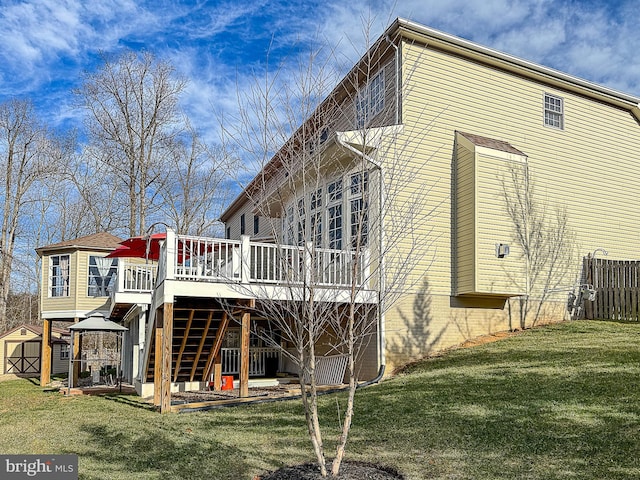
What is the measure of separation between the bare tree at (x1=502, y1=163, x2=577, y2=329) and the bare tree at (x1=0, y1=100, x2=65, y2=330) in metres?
27.9

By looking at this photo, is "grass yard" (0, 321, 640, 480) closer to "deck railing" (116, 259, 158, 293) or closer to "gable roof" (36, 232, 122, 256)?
"deck railing" (116, 259, 158, 293)

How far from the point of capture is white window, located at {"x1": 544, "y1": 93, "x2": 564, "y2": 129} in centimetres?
1466

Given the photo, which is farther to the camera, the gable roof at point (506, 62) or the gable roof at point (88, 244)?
the gable roof at point (88, 244)

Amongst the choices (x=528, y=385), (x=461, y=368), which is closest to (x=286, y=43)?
(x=528, y=385)

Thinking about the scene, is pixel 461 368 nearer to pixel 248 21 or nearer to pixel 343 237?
pixel 343 237

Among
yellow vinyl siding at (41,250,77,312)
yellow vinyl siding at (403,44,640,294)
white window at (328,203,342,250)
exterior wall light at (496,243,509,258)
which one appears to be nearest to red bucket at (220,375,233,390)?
white window at (328,203,342,250)

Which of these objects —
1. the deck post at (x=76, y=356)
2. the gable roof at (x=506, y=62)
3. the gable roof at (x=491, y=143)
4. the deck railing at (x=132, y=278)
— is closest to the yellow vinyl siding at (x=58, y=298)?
the deck post at (x=76, y=356)

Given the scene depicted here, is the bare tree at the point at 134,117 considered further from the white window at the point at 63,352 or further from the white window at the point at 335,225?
the white window at the point at 335,225

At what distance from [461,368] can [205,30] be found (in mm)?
7712

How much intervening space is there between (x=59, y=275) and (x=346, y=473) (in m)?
18.5

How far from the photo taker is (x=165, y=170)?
30.7 meters

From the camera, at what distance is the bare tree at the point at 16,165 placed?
104ft

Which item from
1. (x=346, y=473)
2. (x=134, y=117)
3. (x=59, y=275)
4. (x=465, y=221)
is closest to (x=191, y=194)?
(x=134, y=117)

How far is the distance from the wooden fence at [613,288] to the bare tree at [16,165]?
28.9 m
